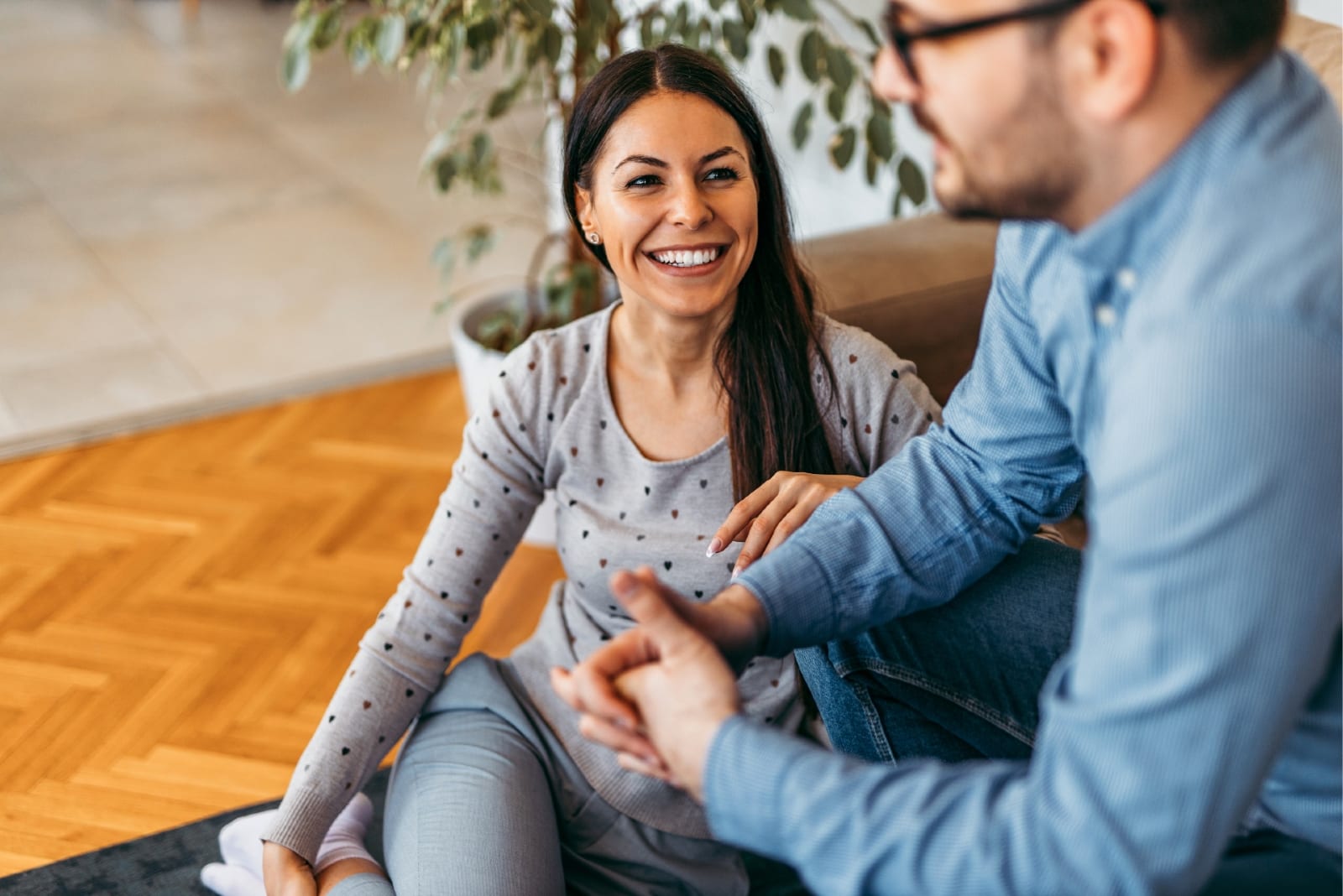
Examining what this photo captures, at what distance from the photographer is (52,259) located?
3637mm

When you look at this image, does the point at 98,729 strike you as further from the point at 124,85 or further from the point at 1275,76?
the point at 124,85

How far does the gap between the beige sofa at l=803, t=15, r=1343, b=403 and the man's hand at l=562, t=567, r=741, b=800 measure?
0.79m

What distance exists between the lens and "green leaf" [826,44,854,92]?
2.12 metres

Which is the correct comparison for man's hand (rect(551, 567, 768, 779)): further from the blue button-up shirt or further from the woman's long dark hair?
the woman's long dark hair

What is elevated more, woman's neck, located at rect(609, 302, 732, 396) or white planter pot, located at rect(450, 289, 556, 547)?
woman's neck, located at rect(609, 302, 732, 396)

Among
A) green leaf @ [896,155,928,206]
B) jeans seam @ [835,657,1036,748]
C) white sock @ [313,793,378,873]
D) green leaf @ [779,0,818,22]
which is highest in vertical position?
green leaf @ [779,0,818,22]

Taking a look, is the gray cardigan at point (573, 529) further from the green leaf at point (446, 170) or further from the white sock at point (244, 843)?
the green leaf at point (446, 170)

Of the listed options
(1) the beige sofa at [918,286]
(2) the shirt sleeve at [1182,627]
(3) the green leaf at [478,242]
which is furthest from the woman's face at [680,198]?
(3) the green leaf at [478,242]

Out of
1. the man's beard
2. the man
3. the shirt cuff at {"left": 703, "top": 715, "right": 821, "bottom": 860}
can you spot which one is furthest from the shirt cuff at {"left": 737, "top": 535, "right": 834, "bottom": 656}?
the man's beard

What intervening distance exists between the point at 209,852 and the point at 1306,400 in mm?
1416

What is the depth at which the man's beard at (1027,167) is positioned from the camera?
87 centimetres

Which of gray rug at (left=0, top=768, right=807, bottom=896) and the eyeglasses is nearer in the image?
the eyeglasses

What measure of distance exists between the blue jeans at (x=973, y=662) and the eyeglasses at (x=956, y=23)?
0.52 m

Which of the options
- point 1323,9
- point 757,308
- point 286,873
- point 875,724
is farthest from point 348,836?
point 1323,9
